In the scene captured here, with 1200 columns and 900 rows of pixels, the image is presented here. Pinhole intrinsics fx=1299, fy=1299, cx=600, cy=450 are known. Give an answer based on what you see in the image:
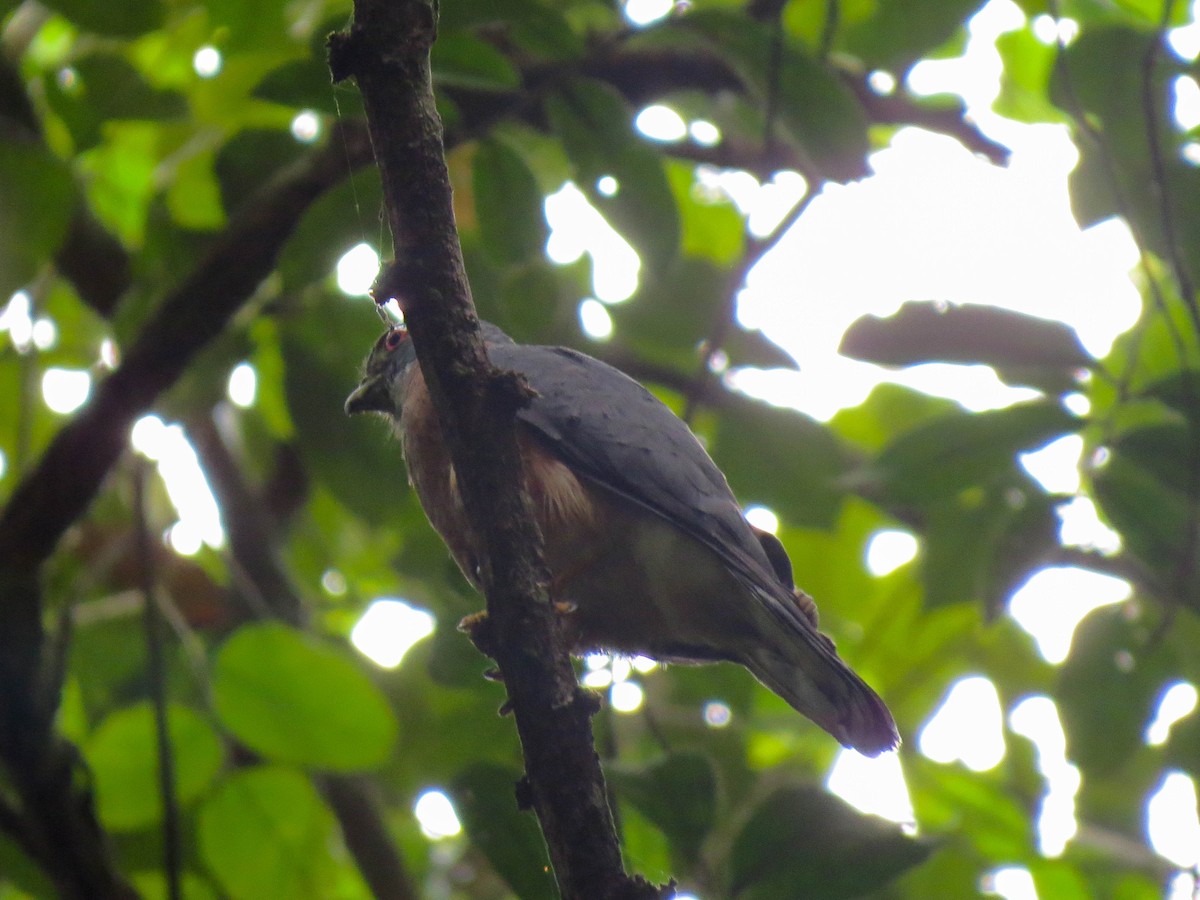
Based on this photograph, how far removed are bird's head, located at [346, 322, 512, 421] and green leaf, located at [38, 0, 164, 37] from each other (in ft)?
4.07

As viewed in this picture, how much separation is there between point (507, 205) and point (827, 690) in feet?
5.34

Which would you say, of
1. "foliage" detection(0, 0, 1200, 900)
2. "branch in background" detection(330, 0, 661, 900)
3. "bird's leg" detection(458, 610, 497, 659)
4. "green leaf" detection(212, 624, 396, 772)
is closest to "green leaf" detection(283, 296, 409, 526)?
"foliage" detection(0, 0, 1200, 900)

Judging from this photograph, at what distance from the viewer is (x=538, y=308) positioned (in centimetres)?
401

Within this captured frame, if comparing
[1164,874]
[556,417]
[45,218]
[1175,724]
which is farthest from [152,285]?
[1164,874]

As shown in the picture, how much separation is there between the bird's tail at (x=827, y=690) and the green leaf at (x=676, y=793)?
47 centimetres

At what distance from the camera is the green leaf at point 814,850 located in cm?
304

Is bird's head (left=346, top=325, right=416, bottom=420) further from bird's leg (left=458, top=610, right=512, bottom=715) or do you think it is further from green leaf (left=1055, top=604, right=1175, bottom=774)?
green leaf (left=1055, top=604, right=1175, bottom=774)

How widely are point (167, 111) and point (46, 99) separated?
17.8 inches

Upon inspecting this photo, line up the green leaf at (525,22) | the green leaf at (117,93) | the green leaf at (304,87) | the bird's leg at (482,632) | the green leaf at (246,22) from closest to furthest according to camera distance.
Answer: the bird's leg at (482,632) → the green leaf at (525,22) → the green leaf at (304,87) → the green leaf at (246,22) → the green leaf at (117,93)

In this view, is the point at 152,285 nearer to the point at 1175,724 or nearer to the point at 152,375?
the point at 152,375

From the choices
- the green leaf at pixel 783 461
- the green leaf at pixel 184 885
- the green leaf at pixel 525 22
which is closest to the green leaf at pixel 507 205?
the green leaf at pixel 525 22

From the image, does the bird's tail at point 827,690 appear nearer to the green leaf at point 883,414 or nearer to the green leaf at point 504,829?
the green leaf at point 504,829

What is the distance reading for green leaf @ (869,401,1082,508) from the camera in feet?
12.4

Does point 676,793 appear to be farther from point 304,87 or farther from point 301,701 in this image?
point 304,87
